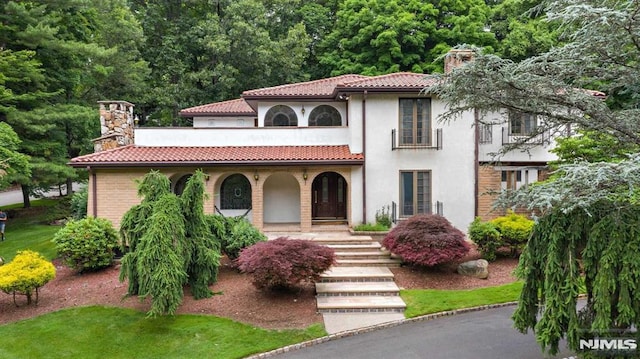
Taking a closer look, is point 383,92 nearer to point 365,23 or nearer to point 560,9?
point 560,9

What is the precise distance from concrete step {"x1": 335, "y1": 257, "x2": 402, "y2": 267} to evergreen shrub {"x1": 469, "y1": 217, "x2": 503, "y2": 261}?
270 cm

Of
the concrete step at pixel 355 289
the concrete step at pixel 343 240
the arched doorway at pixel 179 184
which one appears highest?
the arched doorway at pixel 179 184

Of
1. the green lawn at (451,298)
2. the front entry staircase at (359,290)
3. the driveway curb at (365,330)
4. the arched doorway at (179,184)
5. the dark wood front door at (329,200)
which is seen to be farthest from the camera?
the dark wood front door at (329,200)

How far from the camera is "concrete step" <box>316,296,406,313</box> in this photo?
9.86 meters

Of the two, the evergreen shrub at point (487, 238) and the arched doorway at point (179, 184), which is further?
the arched doorway at point (179, 184)

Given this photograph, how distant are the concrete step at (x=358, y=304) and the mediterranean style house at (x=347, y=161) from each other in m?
5.51

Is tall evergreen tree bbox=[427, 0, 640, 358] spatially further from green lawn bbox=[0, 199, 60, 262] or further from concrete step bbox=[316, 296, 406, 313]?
green lawn bbox=[0, 199, 60, 262]

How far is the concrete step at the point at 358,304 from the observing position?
32.3 feet

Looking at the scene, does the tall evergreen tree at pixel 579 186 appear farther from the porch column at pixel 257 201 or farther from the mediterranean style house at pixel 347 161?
the porch column at pixel 257 201

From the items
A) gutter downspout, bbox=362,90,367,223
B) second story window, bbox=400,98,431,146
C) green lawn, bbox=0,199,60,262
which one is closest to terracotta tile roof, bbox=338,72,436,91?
gutter downspout, bbox=362,90,367,223

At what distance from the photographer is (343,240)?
45.9 feet

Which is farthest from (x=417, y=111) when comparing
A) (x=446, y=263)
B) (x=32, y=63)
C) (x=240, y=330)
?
(x=32, y=63)

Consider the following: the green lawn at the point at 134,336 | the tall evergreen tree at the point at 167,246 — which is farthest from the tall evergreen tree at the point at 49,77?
the tall evergreen tree at the point at 167,246

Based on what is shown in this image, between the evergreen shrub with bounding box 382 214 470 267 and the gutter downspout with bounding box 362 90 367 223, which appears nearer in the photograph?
the evergreen shrub with bounding box 382 214 470 267
